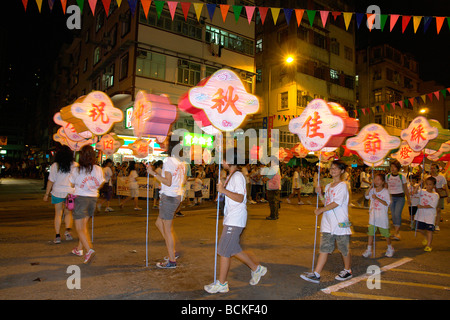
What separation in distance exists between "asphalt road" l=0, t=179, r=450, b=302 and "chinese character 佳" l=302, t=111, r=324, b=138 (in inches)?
89.8

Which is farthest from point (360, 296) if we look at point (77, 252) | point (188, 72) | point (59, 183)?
point (188, 72)

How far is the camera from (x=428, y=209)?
6672mm

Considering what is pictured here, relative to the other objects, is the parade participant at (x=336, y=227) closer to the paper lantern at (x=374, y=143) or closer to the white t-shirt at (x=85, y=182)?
the paper lantern at (x=374, y=143)

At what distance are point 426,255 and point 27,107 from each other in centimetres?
8362

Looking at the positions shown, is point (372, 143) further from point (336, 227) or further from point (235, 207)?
point (235, 207)

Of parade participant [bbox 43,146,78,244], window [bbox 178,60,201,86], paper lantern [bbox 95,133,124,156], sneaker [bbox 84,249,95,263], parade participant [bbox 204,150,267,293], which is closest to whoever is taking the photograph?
parade participant [bbox 204,150,267,293]

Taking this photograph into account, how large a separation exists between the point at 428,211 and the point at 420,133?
2.11 m

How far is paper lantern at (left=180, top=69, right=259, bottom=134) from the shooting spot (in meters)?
4.18

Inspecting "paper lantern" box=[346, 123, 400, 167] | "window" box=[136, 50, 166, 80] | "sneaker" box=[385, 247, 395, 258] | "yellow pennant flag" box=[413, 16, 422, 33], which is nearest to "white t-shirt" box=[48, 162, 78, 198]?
"paper lantern" box=[346, 123, 400, 167]

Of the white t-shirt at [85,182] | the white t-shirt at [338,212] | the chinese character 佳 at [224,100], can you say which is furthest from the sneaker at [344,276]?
the white t-shirt at [85,182]

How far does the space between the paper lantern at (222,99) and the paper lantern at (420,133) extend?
567 cm

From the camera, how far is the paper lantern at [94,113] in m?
5.99

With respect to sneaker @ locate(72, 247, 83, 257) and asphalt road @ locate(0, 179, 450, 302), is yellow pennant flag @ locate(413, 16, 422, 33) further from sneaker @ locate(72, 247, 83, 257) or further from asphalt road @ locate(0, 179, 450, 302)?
sneaker @ locate(72, 247, 83, 257)

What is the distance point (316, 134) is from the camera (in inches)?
204
